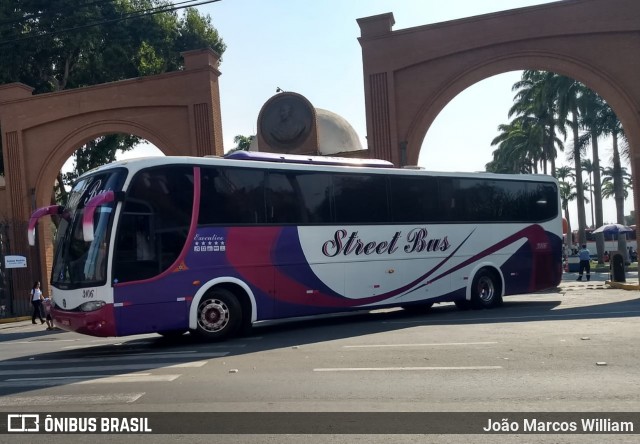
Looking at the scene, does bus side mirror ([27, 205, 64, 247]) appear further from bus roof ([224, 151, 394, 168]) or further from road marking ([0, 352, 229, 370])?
bus roof ([224, 151, 394, 168])

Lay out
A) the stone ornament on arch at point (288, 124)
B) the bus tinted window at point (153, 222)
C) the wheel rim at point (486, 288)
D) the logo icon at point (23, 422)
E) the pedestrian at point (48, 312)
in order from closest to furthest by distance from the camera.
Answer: the logo icon at point (23, 422) < the bus tinted window at point (153, 222) < the pedestrian at point (48, 312) < the wheel rim at point (486, 288) < the stone ornament on arch at point (288, 124)

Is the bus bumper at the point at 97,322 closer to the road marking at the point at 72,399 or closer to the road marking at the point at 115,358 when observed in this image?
the road marking at the point at 115,358

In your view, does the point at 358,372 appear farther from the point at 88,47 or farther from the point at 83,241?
the point at 88,47

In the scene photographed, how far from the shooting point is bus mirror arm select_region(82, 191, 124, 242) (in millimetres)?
10797

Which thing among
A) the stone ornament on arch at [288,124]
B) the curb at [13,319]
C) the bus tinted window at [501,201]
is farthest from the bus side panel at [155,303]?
the curb at [13,319]

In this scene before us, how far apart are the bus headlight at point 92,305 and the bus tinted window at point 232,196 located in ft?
7.56

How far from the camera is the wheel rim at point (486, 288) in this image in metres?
18.2

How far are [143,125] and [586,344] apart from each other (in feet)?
66.1

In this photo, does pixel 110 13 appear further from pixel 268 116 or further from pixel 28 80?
pixel 268 116

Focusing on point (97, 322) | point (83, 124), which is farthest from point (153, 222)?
point (83, 124)

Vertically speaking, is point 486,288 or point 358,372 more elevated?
point 358,372

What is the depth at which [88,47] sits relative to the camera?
37469 millimetres

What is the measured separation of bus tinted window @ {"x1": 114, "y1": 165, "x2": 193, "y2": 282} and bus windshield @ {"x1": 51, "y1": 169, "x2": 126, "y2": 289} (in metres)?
0.27

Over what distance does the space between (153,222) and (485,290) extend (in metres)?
9.60
